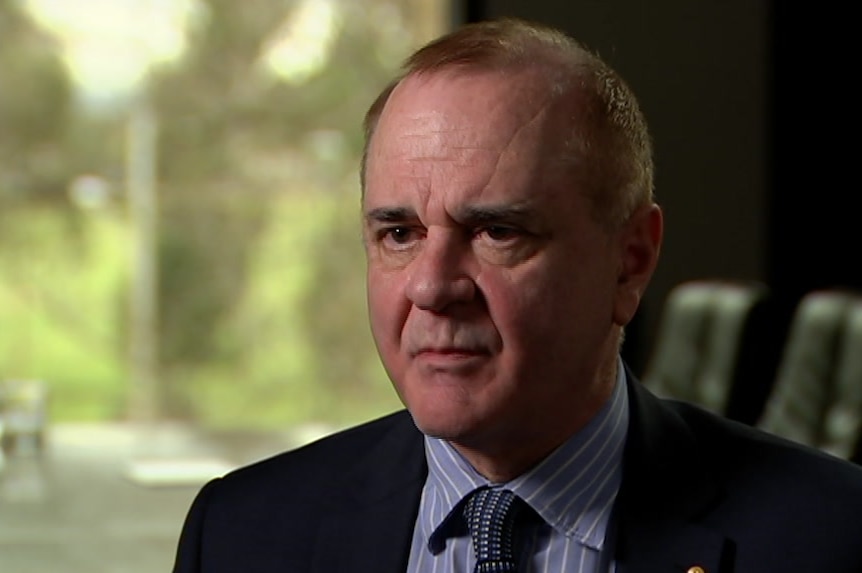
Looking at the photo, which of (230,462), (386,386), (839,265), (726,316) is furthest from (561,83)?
(386,386)

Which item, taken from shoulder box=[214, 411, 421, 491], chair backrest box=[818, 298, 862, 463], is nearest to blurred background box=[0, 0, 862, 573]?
chair backrest box=[818, 298, 862, 463]

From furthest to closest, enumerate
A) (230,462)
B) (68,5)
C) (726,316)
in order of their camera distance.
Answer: (68,5), (230,462), (726,316)

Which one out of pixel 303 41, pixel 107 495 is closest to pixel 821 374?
pixel 107 495

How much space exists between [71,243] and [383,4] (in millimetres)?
1432

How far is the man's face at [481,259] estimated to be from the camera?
1.03 m

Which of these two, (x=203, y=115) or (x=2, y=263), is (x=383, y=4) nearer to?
(x=203, y=115)

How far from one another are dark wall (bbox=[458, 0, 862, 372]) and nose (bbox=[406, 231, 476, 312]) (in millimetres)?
3783

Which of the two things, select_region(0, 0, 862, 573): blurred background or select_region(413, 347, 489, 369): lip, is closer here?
select_region(413, 347, 489, 369): lip

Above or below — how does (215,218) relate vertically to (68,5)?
below

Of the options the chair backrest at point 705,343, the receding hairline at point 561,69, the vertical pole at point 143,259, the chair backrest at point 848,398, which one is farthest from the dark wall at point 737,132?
the receding hairline at point 561,69

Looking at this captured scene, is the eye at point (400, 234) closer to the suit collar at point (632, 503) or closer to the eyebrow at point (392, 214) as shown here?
the eyebrow at point (392, 214)

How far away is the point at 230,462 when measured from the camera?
159 inches

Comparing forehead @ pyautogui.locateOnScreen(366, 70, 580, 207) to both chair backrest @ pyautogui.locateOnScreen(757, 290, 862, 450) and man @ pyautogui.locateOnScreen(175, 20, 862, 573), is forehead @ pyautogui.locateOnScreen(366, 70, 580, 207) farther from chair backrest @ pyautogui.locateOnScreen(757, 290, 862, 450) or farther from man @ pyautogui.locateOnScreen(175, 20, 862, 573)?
chair backrest @ pyautogui.locateOnScreen(757, 290, 862, 450)

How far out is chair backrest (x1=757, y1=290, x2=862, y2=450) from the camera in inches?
111
